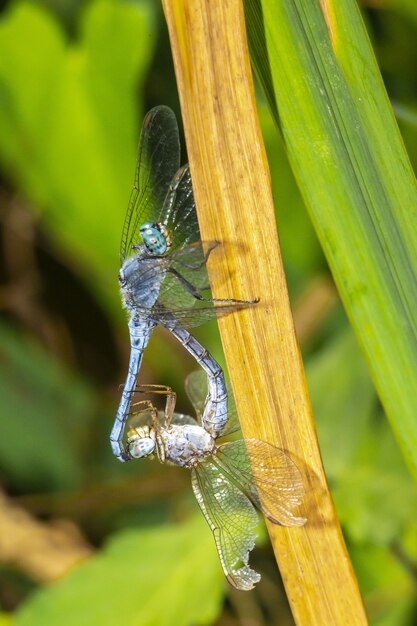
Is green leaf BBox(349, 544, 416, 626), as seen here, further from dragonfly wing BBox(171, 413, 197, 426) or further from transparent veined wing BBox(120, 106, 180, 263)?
transparent veined wing BBox(120, 106, 180, 263)

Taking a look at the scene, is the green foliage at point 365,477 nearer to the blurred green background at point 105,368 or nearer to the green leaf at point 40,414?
the blurred green background at point 105,368

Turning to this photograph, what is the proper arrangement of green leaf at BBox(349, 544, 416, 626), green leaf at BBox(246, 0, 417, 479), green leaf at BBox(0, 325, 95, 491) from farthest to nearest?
green leaf at BBox(0, 325, 95, 491), green leaf at BBox(349, 544, 416, 626), green leaf at BBox(246, 0, 417, 479)

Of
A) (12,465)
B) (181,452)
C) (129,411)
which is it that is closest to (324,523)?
(181,452)

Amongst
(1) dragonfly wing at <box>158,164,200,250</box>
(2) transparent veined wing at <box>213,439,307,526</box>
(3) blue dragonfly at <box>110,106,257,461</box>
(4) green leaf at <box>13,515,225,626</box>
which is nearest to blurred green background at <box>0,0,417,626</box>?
(4) green leaf at <box>13,515,225,626</box>

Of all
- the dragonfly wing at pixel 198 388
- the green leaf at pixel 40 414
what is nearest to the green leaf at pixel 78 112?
the green leaf at pixel 40 414

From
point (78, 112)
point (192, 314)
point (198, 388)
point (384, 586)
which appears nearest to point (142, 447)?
point (198, 388)

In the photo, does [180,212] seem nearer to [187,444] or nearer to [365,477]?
[187,444]

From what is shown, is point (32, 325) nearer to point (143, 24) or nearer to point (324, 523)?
point (143, 24)
